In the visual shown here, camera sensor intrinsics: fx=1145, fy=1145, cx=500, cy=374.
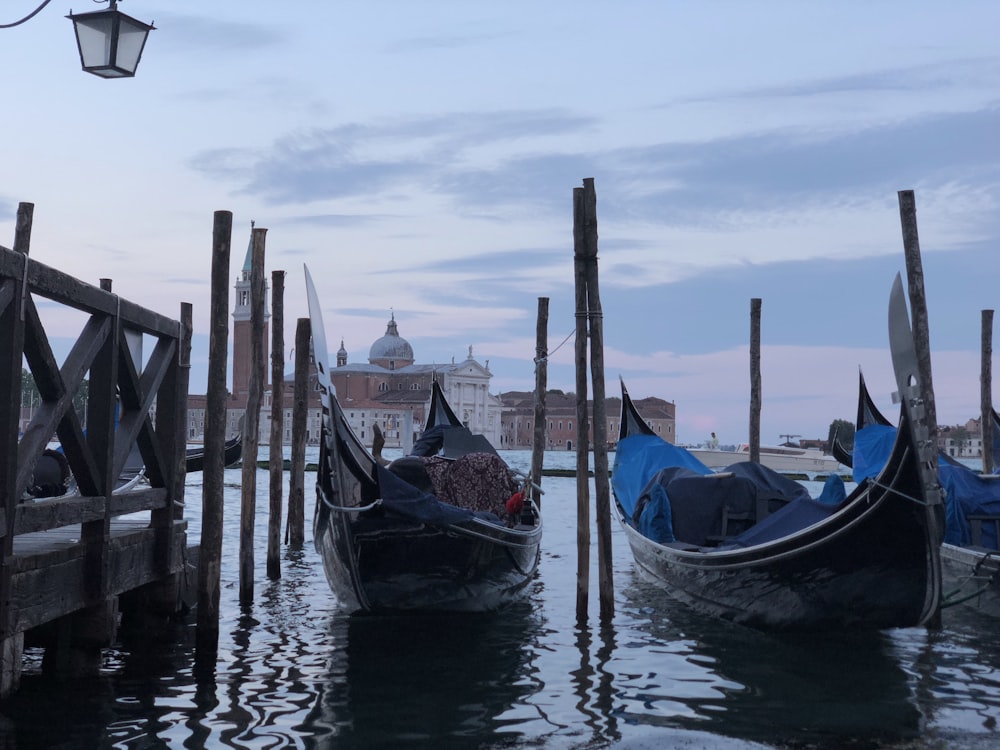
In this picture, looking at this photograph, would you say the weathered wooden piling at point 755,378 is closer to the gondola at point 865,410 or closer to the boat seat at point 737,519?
the gondola at point 865,410

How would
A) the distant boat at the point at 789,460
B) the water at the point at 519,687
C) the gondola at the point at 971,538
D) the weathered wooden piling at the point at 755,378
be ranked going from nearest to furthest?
the water at the point at 519,687
the gondola at the point at 971,538
the weathered wooden piling at the point at 755,378
the distant boat at the point at 789,460

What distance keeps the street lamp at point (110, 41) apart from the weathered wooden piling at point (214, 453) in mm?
1314

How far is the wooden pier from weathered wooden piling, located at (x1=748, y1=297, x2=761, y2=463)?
22.6ft

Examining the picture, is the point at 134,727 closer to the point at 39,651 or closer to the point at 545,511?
the point at 39,651

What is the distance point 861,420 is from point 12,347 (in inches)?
344

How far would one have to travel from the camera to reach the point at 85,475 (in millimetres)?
4645

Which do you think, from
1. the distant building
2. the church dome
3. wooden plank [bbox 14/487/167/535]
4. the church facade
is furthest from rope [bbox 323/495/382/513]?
the church dome

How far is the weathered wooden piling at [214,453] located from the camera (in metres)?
5.65

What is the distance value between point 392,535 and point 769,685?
2216 millimetres

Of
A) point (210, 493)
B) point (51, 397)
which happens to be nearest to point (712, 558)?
point (210, 493)

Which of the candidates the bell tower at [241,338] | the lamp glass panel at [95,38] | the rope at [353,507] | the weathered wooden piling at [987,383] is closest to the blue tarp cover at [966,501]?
the rope at [353,507]

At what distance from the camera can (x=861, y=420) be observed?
430 inches

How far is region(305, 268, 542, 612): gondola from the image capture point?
6.32m

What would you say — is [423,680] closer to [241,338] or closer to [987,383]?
[987,383]
